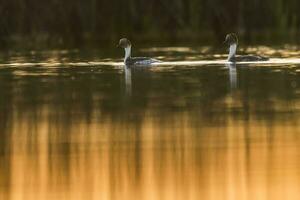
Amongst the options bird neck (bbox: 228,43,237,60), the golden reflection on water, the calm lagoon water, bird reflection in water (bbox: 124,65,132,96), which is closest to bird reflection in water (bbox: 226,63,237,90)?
the calm lagoon water

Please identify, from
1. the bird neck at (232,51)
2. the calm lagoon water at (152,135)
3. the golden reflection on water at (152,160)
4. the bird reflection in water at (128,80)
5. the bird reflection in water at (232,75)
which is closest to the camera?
the golden reflection on water at (152,160)

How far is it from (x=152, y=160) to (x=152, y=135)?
5.03 feet

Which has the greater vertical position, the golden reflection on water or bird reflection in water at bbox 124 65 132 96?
bird reflection in water at bbox 124 65 132 96

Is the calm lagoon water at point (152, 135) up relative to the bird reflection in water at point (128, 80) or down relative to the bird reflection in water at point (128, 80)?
down

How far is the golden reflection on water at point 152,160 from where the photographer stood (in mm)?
10422

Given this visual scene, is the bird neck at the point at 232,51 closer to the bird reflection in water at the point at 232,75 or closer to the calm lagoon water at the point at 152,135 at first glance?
the bird reflection in water at the point at 232,75

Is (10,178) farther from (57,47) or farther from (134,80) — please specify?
(57,47)

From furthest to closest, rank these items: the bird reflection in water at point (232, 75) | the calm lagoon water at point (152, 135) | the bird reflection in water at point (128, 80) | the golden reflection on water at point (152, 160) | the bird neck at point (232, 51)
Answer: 1. the bird neck at point (232, 51)
2. the bird reflection in water at point (232, 75)
3. the bird reflection in water at point (128, 80)
4. the calm lagoon water at point (152, 135)
5. the golden reflection on water at point (152, 160)

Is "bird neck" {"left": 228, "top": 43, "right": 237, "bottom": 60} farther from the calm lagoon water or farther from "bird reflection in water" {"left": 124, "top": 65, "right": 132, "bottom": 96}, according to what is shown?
the calm lagoon water

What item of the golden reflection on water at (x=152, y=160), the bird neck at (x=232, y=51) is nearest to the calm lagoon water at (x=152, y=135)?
the golden reflection on water at (x=152, y=160)

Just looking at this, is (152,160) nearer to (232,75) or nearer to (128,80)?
(128,80)

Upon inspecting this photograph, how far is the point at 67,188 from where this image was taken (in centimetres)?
1064

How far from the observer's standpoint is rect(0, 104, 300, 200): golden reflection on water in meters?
10.4

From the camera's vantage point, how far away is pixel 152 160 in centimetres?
1177
